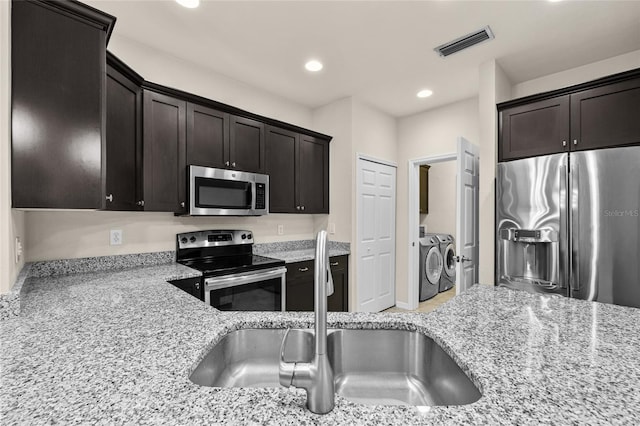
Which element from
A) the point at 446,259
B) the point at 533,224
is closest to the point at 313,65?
the point at 533,224

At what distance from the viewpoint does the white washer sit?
433 cm

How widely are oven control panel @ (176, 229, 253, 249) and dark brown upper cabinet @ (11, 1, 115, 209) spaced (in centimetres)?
119

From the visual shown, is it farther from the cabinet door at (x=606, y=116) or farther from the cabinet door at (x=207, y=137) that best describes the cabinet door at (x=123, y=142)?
the cabinet door at (x=606, y=116)

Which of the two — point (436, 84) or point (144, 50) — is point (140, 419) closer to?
point (144, 50)

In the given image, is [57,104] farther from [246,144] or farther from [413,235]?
[413,235]

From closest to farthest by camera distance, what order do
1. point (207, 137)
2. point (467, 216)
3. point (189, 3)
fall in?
point (189, 3), point (207, 137), point (467, 216)

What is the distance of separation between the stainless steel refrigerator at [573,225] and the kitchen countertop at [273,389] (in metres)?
1.26

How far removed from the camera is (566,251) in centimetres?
229

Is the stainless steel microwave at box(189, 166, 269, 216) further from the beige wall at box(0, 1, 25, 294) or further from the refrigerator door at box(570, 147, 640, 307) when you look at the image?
the refrigerator door at box(570, 147, 640, 307)

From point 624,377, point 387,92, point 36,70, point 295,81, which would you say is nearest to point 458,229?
point 387,92

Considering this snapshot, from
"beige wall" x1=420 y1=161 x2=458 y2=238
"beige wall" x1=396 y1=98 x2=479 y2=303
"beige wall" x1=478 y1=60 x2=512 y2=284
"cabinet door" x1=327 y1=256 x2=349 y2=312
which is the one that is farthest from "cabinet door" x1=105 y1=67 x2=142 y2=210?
"beige wall" x1=420 y1=161 x2=458 y2=238

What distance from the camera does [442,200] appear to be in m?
5.34

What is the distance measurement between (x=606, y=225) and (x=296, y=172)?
9.01 ft

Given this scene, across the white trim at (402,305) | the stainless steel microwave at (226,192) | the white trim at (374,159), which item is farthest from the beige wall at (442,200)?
the stainless steel microwave at (226,192)
